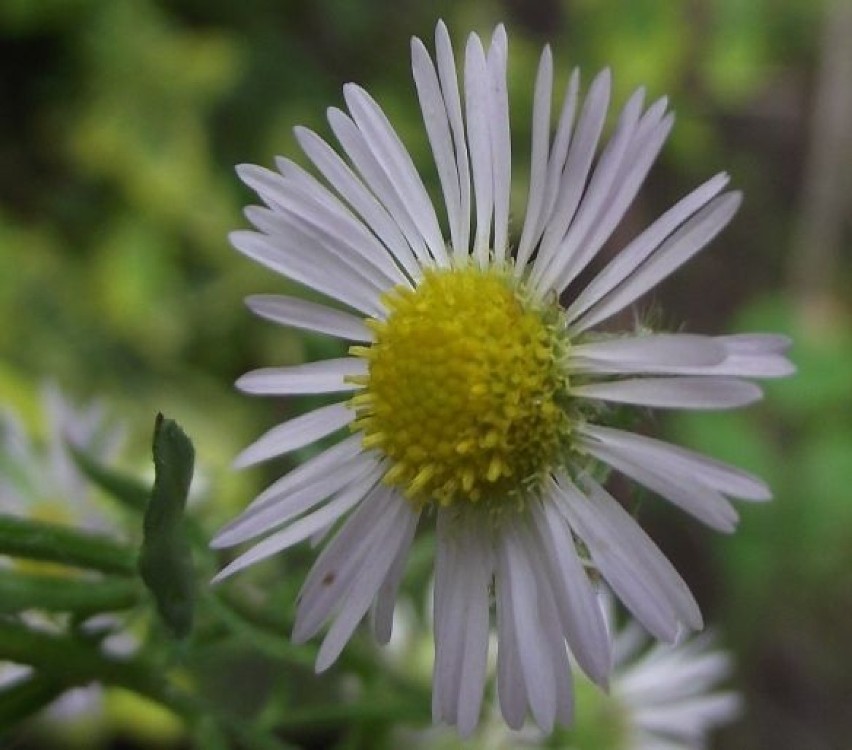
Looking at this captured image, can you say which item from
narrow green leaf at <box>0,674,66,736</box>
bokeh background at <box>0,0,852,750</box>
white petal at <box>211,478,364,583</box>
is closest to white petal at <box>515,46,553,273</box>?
white petal at <box>211,478,364,583</box>

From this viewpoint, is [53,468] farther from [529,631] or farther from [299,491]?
[529,631]

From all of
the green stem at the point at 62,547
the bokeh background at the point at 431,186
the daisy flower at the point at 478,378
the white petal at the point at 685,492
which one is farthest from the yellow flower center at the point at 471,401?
the bokeh background at the point at 431,186

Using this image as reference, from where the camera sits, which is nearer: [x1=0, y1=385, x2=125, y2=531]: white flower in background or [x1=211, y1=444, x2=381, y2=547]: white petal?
[x1=211, y1=444, x2=381, y2=547]: white petal

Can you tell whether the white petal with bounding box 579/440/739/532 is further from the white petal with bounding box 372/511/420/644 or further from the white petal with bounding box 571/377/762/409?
the white petal with bounding box 372/511/420/644

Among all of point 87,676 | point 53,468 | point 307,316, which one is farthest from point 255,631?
point 53,468

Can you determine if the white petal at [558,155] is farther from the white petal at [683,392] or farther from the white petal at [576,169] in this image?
the white petal at [683,392]

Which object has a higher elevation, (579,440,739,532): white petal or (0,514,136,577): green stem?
(579,440,739,532): white petal

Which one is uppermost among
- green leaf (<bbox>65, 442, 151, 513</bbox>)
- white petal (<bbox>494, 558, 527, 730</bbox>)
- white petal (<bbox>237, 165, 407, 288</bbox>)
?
white petal (<bbox>237, 165, 407, 288</bbox>)
